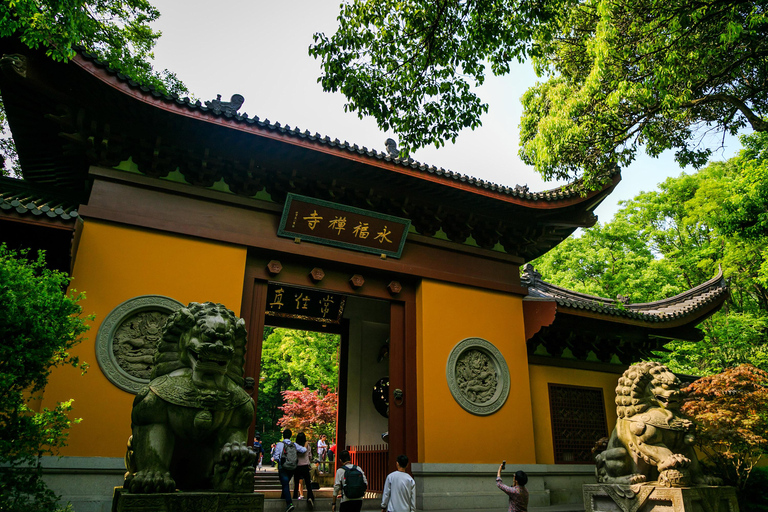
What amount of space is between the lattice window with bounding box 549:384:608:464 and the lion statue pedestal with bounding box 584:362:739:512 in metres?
3.56

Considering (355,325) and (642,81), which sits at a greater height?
(642,81)

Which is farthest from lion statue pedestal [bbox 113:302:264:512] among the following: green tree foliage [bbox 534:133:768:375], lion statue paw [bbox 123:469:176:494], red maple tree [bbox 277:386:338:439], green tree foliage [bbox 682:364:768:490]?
red maple tree [bbox 277:386:338:439]

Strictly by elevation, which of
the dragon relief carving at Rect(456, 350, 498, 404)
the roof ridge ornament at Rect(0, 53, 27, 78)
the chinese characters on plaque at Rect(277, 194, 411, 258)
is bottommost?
the dragon relief carving at Rect(456, 350, 498, 404)

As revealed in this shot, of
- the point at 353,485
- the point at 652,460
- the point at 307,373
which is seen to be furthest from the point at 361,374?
the point at 307,373

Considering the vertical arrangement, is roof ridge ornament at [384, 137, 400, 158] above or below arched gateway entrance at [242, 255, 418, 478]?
above

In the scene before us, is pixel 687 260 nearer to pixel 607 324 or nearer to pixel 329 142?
pixel 607 324

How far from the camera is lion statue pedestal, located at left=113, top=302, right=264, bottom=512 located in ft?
8.39

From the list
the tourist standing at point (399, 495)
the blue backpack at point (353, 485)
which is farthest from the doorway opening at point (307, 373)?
the tourist standing at point (399, 495)

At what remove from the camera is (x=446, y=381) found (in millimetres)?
7004

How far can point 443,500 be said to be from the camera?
6.33 metres

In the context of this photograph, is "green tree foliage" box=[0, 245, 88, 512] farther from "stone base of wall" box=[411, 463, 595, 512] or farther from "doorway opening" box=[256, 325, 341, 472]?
"doorway opening" box=[256, 325, 341, 472]

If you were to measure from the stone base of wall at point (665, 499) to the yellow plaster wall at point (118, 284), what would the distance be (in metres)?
4.46

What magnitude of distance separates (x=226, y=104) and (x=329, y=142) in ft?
4.75

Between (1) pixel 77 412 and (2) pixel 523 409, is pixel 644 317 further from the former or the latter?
(1) pixel 77 412
